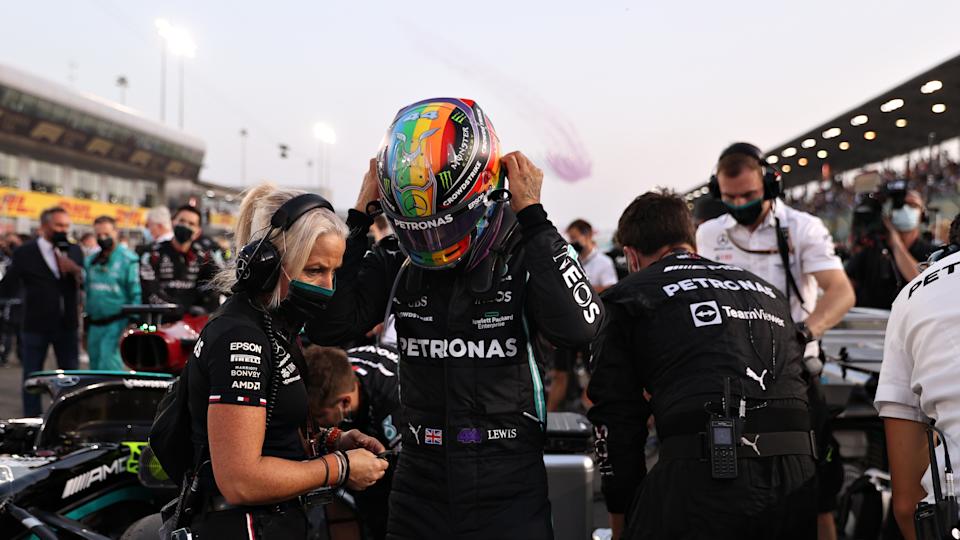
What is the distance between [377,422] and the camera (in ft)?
10.7

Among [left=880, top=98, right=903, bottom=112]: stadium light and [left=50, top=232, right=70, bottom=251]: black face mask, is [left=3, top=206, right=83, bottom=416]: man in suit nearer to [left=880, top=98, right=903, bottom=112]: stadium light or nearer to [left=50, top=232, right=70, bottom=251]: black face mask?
[left=50, top=232, right=70, bottom=251]: black face mask

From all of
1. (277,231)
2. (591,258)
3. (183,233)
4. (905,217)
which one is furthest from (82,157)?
(277,231)

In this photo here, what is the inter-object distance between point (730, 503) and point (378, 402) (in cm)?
154

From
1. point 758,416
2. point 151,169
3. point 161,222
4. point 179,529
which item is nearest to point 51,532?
point 179,529

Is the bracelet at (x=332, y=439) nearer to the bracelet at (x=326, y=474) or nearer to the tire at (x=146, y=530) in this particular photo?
the bracelet at (x=326, y=474)

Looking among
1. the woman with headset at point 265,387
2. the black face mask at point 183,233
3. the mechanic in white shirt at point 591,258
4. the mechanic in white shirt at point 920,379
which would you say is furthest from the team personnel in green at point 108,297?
the mechanic in white shirt at point 920,379

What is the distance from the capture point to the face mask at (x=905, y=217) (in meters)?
5.91

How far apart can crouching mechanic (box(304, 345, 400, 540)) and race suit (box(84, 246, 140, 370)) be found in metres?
4.82

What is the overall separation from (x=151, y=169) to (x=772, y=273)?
153 ft

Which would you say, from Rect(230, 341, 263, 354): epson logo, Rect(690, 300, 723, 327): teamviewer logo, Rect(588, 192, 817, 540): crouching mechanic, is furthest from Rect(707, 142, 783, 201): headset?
Rect(230, 341, 263, 354): epson logo

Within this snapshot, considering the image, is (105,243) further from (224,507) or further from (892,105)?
(892,105)

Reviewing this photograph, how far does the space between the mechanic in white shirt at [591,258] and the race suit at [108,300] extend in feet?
15.0

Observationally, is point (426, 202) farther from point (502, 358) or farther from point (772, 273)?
point (772, 273)

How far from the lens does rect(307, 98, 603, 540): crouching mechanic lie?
2.02 metres
